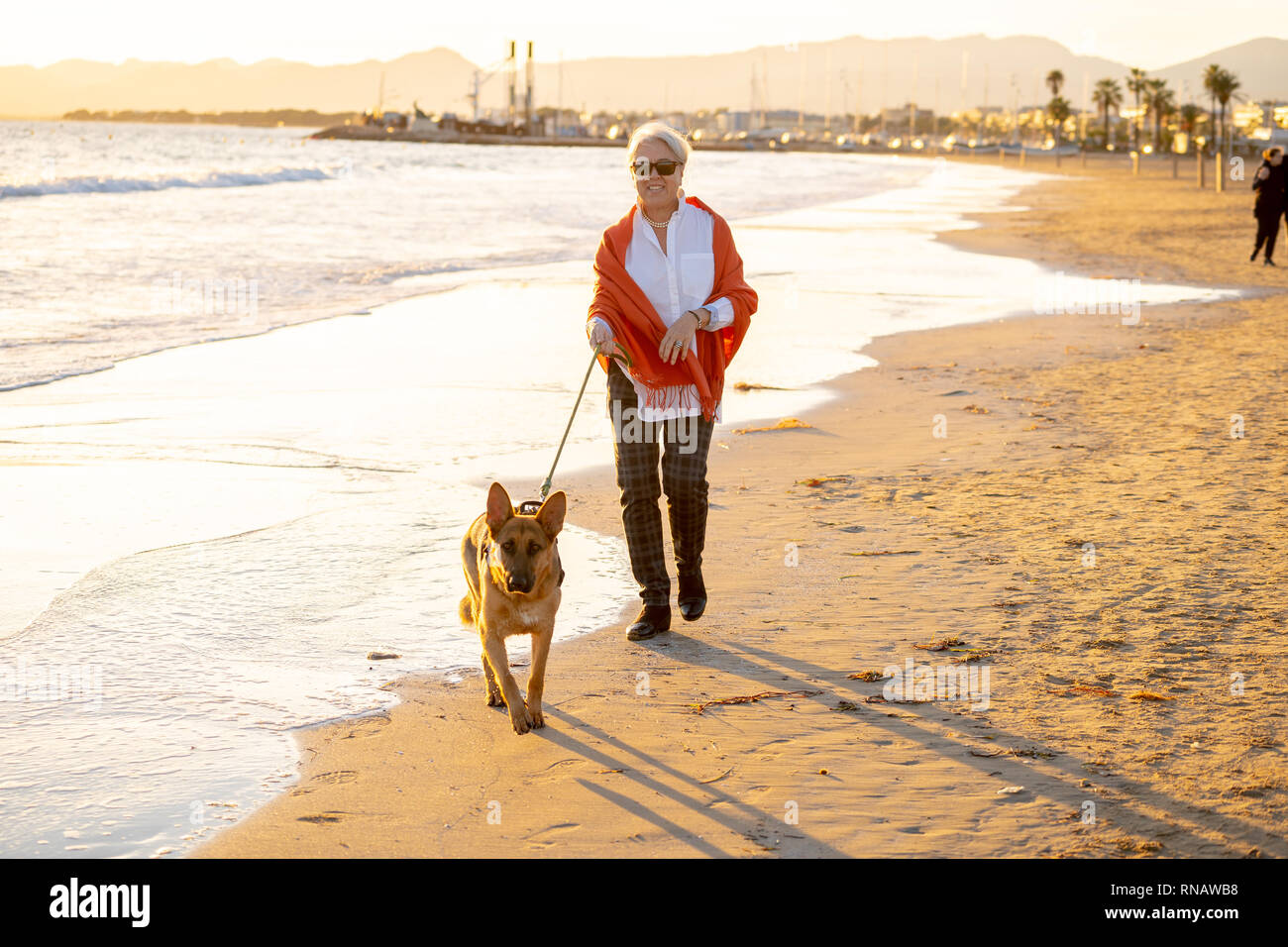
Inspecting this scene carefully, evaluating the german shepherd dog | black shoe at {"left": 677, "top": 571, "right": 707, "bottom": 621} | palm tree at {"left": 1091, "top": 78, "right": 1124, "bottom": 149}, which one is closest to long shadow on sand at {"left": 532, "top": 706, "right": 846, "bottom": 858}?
the german shepherd dog

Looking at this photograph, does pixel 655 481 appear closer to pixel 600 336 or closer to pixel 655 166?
pixel 600 336

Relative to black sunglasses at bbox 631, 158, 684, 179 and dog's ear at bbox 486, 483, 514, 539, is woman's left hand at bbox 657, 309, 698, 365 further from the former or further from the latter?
dog's ear at bbox 486, 483, 514, 539

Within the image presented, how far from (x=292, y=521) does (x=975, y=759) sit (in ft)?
13.6

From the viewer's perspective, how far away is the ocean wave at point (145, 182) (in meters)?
41.3

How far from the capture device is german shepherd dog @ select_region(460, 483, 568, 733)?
4305 millimetres

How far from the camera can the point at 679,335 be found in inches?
201

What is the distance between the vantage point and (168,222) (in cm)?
3050

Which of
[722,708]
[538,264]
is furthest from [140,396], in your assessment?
[538,264]

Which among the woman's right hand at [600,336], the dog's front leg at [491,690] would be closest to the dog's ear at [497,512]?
the dog's front leg at [491,690]

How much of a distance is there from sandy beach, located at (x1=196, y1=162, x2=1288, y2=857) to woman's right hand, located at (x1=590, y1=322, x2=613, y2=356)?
4.02 ft

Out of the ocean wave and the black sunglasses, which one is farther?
the ocean wave

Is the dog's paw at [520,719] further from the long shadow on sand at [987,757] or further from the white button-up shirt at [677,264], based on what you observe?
the white button-up shirt at [677,264]

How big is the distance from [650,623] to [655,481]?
64 cm
